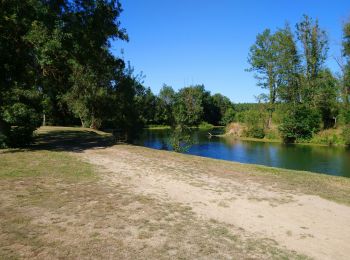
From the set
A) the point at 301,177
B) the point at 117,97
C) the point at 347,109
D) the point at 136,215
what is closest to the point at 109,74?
the point at 117,97

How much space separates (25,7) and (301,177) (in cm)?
1253

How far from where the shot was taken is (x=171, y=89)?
367 ft

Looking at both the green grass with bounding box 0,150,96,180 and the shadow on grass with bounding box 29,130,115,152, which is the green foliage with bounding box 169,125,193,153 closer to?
the shadow on grass with bounding box 29,130,115,152

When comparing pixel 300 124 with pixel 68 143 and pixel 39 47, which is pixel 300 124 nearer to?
pixel 68 143

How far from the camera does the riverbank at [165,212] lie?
17.8 ft

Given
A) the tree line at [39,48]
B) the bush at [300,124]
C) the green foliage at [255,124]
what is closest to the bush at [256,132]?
the green foliage at [255,124]

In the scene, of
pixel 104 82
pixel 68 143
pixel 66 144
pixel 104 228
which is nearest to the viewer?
pixel 104 228

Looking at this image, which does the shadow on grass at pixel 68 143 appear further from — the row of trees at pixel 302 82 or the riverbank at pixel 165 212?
the row of trees at pixel 302 82

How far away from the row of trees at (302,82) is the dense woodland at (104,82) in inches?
5.4

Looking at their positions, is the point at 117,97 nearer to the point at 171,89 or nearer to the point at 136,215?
the point at 136,215

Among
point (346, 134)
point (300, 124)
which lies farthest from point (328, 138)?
point (300, 124)

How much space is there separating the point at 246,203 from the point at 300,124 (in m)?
42.4

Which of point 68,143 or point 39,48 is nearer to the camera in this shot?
point 39,48

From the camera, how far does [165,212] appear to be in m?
7.23
